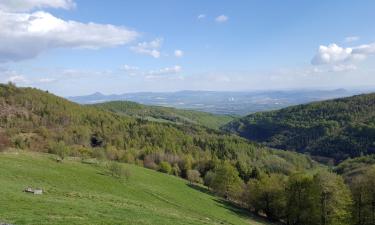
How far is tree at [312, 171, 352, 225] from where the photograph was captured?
66125 mm

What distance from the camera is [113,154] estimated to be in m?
146

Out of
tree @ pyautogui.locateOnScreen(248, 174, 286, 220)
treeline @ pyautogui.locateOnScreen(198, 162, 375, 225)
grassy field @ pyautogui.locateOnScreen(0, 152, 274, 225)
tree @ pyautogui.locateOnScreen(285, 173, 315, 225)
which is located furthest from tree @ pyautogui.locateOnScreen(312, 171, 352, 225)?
grassy field @ pyautogui.locateOnScreen(0, 152, 274, 225)

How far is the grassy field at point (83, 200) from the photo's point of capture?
2742cm

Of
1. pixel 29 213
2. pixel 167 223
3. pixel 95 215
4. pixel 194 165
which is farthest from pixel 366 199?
pixel 194 165

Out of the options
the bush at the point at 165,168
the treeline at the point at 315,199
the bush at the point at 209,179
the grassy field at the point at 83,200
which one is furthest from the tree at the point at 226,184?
the bush at the point at 165,168

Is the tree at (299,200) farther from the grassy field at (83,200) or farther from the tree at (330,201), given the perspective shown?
the grassy field at (83,200)

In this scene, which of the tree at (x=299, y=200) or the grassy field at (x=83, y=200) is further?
the tree at (x=299, y=200)

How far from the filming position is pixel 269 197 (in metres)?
80.4

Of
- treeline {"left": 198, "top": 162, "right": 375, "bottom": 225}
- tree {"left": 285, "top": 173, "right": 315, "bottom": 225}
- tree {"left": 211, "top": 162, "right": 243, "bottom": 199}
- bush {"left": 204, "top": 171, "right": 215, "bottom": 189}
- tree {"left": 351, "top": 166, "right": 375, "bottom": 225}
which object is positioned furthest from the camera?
bush {"left": 204, "top": 171, "right": 215, "bottom": 189}

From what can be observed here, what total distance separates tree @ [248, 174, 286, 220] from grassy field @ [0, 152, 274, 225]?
15989 mm

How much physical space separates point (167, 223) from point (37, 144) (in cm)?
10610

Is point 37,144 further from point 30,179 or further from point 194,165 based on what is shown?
point 30,179

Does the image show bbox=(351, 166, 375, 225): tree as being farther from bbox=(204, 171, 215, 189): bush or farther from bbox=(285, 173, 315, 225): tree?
bbox=(204, 171, 215, 189): bush

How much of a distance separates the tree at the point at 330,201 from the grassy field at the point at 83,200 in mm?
13802
